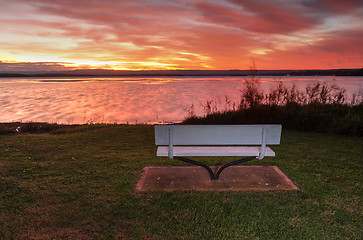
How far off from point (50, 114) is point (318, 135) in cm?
1521

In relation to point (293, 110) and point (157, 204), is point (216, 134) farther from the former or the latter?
point (293, 110)

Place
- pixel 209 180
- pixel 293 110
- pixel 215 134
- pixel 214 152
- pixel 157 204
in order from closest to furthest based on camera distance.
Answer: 1. pixel 157 204
2. pixel 215 134
3. pixel 214 152
4. pixel 209 180
5. pixel 293 110

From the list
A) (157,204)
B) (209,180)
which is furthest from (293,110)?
(157,204)

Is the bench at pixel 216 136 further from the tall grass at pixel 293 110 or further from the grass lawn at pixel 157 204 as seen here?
the tall grass at pixel 293 110

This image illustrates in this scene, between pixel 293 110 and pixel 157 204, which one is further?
pixel 293 110

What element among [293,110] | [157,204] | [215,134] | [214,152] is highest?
[215,134]

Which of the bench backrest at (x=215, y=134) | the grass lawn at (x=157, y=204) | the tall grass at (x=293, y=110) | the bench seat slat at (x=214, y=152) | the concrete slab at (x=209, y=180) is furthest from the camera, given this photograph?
the tall grass at (x=293, y=110)

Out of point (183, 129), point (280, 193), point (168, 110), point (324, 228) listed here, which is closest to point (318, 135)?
point (280, 193)

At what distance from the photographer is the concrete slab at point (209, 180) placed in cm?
361

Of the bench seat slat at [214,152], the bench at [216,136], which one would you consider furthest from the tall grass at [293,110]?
the bench at [216,136]

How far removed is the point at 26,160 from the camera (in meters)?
4.98

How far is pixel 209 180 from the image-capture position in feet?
12.7

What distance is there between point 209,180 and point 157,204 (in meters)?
1.08

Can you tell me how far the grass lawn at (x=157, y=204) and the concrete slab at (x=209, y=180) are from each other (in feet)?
0.57
